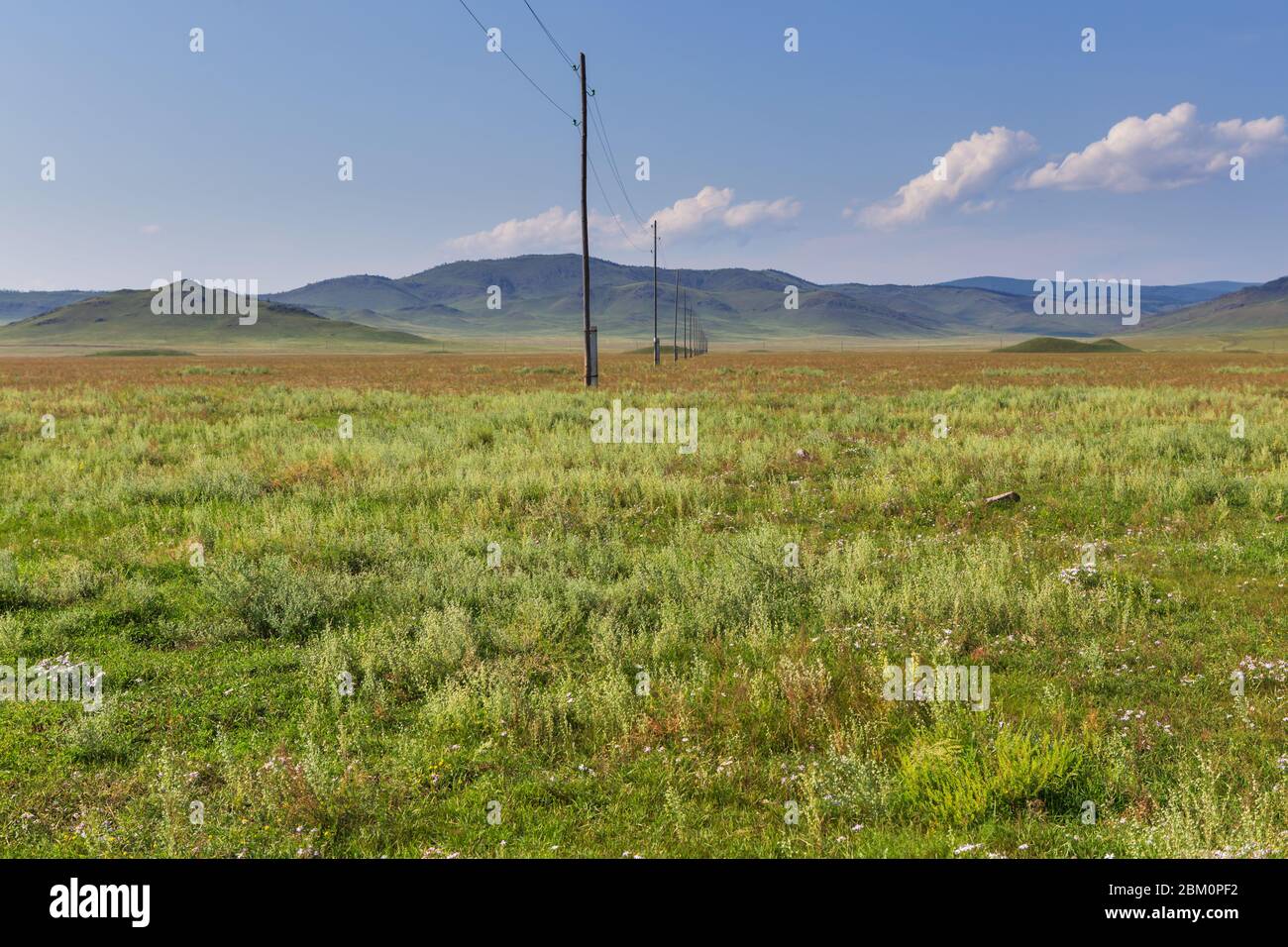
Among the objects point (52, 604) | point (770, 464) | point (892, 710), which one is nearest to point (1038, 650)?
point (892, 710)

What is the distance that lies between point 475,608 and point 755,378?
32.0 metres

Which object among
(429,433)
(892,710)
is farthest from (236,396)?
(892,710)

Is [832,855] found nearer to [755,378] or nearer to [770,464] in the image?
[770,464]

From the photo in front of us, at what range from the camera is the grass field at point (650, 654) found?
154 inches

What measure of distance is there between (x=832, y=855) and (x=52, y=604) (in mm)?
7491

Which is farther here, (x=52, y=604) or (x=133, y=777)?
(x=52, y=604)

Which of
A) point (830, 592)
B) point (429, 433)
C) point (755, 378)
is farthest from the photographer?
point (755, 378)

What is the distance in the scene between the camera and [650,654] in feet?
20.0

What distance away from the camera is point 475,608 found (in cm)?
714

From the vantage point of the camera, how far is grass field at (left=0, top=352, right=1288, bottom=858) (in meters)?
3.92
